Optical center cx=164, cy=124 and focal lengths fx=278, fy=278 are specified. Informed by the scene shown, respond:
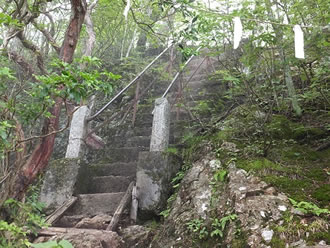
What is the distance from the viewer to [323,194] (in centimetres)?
256

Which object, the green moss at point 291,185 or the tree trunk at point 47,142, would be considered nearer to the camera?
the green moss at point 291,185

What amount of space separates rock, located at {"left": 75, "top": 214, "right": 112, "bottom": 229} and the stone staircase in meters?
0.15

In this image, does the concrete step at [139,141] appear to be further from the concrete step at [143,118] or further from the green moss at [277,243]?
the green moss at [277,243]

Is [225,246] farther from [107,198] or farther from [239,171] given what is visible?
[107,198]

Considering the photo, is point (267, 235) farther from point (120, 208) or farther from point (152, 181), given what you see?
point (120, 208)

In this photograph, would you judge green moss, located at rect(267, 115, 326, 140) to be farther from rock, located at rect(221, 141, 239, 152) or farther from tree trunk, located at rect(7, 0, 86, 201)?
tree trunk, located at rect(7, 0, 86, 201)

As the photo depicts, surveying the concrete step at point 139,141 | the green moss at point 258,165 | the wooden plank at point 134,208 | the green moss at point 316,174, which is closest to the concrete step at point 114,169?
the concrete step at point 139,141

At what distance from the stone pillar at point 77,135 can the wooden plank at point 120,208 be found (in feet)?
3.69

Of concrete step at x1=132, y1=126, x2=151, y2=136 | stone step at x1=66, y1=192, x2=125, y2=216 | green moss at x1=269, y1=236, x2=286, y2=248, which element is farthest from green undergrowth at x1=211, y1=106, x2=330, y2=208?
concrete step at x1=132, y1=126, x2=151, y2=136

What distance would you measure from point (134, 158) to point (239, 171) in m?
2.38

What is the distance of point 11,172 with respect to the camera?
269 cm

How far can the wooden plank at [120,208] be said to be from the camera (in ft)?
11.5

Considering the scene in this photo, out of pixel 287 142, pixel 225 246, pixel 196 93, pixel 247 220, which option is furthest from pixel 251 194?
pixel 196 93

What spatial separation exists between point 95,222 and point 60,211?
21.3 inches
